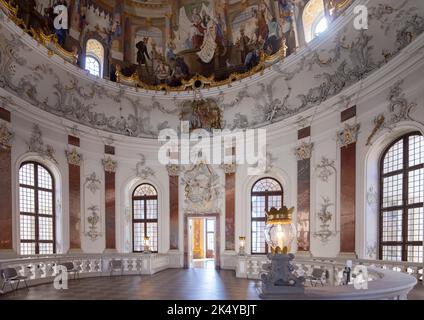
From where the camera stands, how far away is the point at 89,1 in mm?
16219

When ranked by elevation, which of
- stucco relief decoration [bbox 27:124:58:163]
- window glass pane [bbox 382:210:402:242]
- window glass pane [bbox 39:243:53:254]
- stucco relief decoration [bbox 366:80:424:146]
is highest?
stucco relief decoration [bbox 366:80:424:146]

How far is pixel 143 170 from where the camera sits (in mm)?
18031

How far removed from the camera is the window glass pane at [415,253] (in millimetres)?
9351

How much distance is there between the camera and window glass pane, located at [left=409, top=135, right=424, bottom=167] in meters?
9.70

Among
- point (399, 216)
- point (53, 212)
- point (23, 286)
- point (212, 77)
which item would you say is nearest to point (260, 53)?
point (212, 77)

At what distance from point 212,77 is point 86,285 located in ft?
38.3

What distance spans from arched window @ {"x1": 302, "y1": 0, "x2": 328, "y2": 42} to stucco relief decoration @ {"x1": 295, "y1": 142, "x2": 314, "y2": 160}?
463 centimetres

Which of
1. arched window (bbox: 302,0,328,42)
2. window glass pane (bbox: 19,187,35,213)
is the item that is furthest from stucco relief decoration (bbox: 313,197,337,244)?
window glass pane (bbox: 19,187,35,213)

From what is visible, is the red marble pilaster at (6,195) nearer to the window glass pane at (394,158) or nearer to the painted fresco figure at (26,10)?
the painted fresco figure at (26,10)

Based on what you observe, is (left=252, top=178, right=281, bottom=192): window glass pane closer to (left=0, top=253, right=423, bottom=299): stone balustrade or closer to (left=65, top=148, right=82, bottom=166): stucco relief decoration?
(left=0, top=253, right=423, bottom=299): stone balustrade

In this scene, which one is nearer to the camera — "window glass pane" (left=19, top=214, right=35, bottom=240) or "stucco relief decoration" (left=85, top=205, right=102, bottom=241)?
"window glass pane" (left=19, top=214, right=35, bottom=240)

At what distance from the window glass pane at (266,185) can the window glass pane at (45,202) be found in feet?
31.8

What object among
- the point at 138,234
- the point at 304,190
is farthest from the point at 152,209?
the point at 304,190

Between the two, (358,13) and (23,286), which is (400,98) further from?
(23,286)
